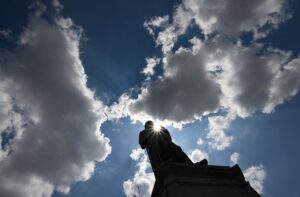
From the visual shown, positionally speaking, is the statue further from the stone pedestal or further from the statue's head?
the stone pedestal

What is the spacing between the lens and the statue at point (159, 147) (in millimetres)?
17477

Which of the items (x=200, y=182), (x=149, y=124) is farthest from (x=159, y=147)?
(x=200, y=182)

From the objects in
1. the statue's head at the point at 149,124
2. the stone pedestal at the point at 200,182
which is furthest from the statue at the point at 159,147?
the stone pedestal at the point at 200,182

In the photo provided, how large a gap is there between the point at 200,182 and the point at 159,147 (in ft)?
17.1

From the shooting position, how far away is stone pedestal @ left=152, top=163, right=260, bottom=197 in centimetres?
1323

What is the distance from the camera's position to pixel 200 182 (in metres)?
13.8

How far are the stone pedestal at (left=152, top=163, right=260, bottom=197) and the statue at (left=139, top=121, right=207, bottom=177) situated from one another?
248cm

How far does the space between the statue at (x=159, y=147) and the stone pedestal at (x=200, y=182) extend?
2478 millimetres

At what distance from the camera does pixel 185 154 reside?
17562 mm

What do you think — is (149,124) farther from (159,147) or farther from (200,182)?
(200,182)

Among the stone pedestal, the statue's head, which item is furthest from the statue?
the stone pedestal

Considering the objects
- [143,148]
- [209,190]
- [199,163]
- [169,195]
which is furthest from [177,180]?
[143,148]

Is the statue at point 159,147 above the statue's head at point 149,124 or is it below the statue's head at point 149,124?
below

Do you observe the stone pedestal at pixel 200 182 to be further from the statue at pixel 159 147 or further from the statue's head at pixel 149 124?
the statue's head at pixel 149 124
